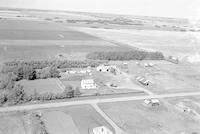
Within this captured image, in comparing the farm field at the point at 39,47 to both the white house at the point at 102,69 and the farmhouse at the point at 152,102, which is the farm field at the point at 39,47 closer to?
the white house at the point at 102,69

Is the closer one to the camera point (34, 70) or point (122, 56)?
point (34, 70)

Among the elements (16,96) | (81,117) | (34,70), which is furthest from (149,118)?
(34,70)

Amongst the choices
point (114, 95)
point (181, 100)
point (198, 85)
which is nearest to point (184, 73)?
point (198, 85)

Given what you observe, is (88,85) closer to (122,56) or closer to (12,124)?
(12,124)

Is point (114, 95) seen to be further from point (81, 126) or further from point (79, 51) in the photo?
point (79, 51)

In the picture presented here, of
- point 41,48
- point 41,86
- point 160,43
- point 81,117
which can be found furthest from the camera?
point 160,43

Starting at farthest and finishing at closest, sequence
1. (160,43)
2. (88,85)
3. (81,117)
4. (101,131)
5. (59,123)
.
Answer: (160,43), (88,85), (81,117), (59,123), (101,131)
